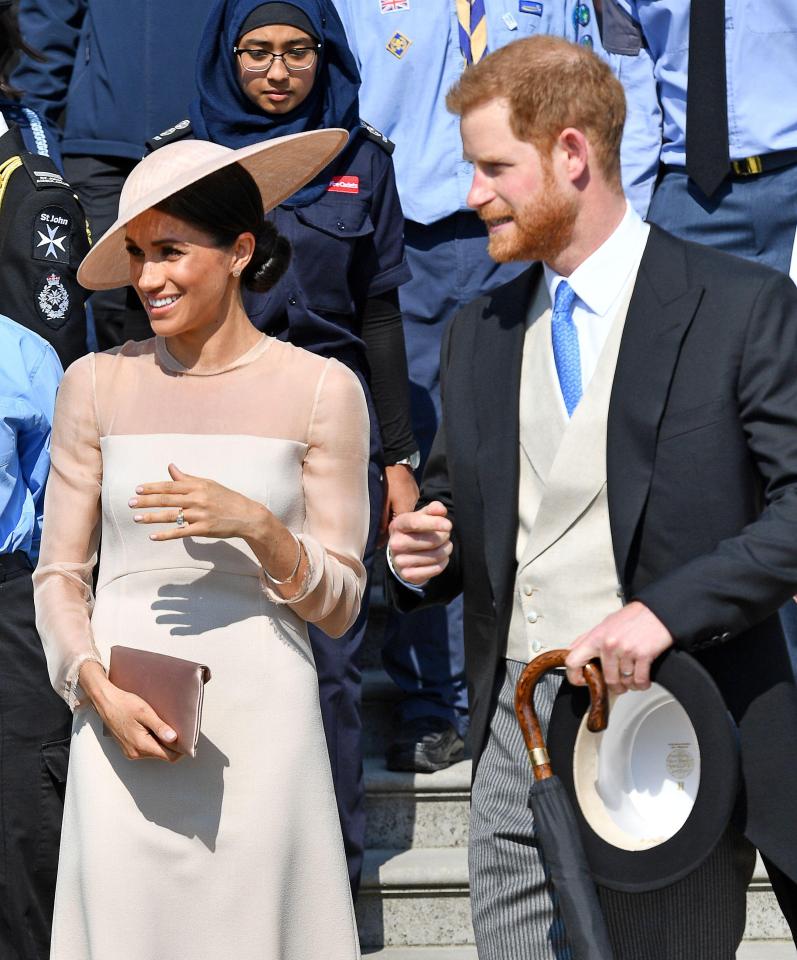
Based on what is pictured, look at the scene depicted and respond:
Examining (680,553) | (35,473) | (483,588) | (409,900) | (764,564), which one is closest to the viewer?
(764,564)

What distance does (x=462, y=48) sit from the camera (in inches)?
200

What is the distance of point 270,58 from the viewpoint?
4.20 metres

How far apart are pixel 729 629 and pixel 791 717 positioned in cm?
24

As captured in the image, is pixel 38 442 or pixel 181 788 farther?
pixel 38 442

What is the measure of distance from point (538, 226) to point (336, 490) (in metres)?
0.60

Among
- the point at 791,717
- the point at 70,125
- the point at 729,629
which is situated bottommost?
the point at 791,717

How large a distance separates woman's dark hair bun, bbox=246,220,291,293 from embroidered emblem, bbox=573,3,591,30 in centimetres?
238

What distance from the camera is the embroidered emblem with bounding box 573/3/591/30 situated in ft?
16.9

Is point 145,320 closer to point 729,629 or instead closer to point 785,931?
point 729,629

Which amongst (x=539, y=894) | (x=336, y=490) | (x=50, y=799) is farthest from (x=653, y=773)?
(x=50, y=799)

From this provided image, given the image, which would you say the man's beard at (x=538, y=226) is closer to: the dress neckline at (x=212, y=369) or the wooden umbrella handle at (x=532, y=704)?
the dress neckline at (x=212, y=369)

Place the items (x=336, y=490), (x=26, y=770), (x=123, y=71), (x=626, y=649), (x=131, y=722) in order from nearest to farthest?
(x=626, y=649)
(x=131, y=722)
(x=336, y=490)
(x=26, y=770)
(x=123, y=71)

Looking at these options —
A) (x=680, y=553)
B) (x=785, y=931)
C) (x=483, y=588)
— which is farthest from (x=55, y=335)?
(x=785, y=931)

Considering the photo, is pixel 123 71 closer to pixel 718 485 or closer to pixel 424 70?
pixel 424 70
